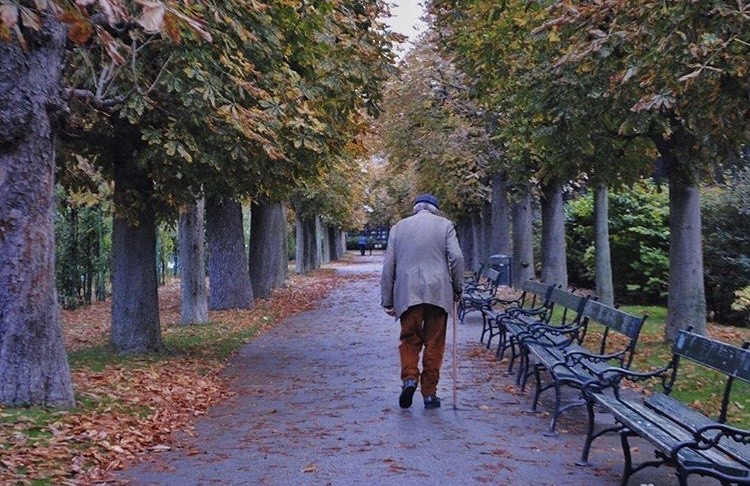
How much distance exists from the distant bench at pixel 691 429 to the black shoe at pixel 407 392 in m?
2.09

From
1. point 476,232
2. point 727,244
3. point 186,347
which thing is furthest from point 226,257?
point 476,232

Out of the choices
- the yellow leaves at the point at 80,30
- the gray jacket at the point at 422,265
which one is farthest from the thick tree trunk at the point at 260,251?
the yellow leaves at the point at 80,30

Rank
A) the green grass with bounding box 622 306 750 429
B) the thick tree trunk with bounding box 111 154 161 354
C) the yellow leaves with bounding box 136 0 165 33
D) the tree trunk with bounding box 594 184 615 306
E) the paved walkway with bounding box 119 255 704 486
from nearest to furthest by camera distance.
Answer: the yellow leaves with bounding box 136 0 165 33 → the paved walkway with bounding box 119 255 704 486 → the green grass with bounding box 622 306 750 429 → the thick tree trunk with bounding box 111 154 161 354 → the tree trunk with bounding box 594 184 615 306

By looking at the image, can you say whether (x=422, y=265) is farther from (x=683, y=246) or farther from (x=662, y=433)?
(x=683, y=246)

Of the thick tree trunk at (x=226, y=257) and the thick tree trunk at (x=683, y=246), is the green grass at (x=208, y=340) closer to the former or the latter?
the thick tree trunk at (x=226, y=257)

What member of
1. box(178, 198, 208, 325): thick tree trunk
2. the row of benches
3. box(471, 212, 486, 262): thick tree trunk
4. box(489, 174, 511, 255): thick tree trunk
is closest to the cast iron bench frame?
the row of benches

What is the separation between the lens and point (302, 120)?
456 inches

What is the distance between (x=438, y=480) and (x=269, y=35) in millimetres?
7086

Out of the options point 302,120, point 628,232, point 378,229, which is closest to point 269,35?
point 302,120

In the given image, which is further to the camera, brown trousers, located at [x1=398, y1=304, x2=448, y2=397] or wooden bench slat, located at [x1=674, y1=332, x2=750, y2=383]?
brown trousers, located at [x1=398, y1=304, x2=448, y2=397]

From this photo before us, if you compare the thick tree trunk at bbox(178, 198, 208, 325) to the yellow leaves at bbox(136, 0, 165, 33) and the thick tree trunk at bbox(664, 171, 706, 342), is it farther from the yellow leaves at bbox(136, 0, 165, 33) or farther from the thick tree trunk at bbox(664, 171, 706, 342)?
the yellow leaves at bbox(136, 0, 165, 33)

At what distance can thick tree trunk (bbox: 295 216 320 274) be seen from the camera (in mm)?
42062

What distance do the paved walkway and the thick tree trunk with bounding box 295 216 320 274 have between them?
95.2 feet

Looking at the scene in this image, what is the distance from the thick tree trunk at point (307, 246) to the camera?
42062 millimetres
